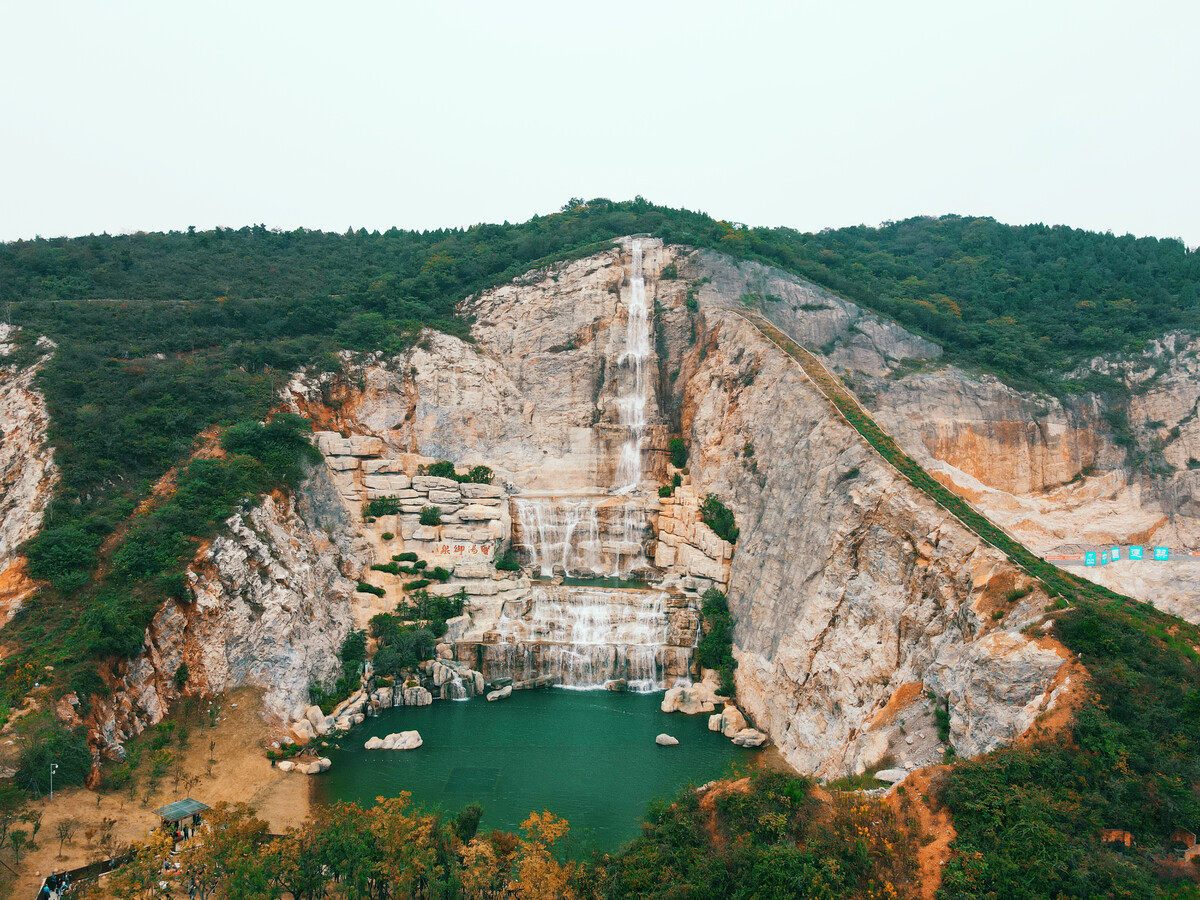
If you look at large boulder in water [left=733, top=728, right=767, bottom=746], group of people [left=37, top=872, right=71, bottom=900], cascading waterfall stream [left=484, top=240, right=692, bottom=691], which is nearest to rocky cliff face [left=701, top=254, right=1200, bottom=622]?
large boulder in water [left=733, top=728, right=767, bottom=746]

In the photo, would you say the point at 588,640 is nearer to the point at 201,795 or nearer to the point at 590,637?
the point at 590,637

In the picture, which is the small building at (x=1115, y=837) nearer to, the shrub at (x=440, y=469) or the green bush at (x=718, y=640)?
the green bush at (x=718, y=640)

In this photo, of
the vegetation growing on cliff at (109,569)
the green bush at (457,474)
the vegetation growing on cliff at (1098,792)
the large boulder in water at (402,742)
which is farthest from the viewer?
the green bush at (457,474)

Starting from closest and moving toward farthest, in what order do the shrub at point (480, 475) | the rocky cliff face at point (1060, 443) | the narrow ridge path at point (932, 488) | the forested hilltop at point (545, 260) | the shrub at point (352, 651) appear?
the narrow ridge path at point (932, 488), the shrub at point (352, 651), the rocky cliff face at point (1060, 443), the forested hilltop at point (545, 260), the shrub at point (480, 475)

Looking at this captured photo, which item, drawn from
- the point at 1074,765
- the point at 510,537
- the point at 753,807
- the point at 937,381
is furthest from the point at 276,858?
the point at 937,381

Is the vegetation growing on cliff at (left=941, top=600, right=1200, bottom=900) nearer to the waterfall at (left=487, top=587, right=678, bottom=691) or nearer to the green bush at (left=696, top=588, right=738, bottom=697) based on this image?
Result: the green bush at (left=696, top=588, right=738, bottom=697)

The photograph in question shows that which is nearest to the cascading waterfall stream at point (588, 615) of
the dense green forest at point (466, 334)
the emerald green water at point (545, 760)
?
the emerald green water at point (545, 760)
